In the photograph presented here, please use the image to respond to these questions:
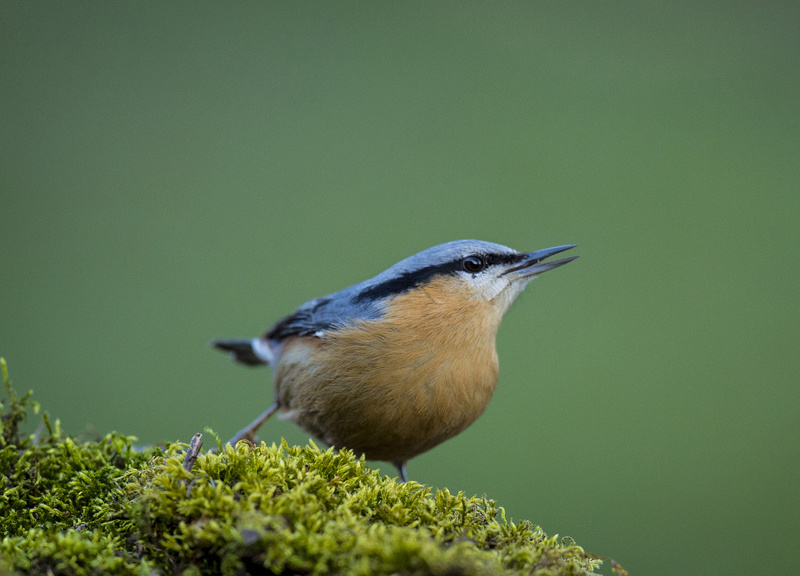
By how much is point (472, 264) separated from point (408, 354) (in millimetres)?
675

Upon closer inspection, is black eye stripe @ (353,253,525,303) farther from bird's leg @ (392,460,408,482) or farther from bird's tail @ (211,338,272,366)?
bird's tail @ (211,338,272,366)

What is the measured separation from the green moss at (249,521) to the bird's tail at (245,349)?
2327 mm

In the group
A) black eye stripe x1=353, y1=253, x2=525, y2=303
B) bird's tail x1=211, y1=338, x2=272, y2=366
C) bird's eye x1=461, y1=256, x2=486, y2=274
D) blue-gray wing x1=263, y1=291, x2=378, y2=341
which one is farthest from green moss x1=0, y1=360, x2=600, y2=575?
bird's tail x1=211, y1=338, x2=272, y2=366

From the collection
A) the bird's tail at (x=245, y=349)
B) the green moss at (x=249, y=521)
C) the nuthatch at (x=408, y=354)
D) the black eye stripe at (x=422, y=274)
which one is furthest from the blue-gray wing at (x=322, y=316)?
the green moss at (x=249, y=521)

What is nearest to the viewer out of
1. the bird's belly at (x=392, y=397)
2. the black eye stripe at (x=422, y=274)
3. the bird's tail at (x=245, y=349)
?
the bird's belly at (x=392, y=397)

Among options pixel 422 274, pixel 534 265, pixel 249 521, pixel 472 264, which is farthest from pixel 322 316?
pixel 249 521

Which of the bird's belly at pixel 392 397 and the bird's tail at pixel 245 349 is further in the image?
the bird's tail at pixel 245 349

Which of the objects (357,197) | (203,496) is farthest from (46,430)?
(357,197)

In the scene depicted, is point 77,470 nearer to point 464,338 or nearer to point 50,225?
point 464,338

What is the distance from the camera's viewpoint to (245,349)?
5223 mm

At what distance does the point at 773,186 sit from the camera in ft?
25.7

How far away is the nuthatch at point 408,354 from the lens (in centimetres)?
328

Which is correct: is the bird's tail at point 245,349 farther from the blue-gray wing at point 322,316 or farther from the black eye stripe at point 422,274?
the black eye stripe at point 422,274

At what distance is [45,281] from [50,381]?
127 cm
